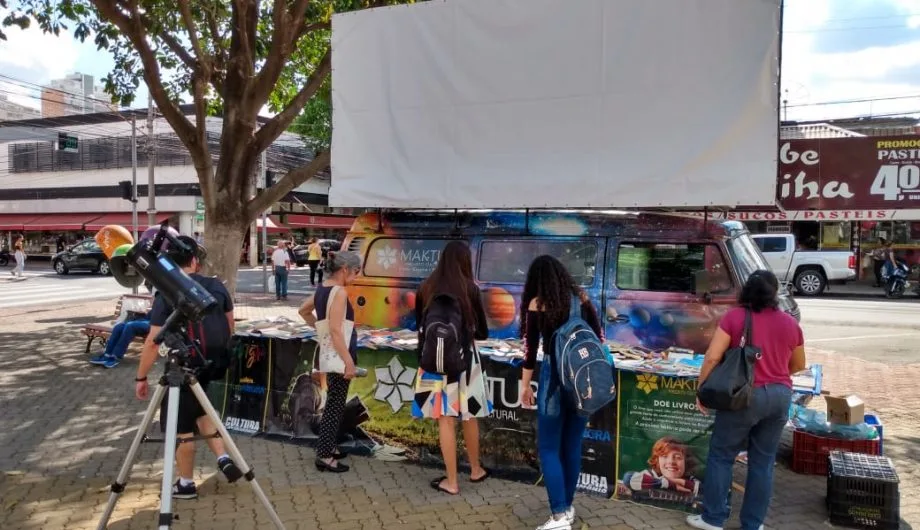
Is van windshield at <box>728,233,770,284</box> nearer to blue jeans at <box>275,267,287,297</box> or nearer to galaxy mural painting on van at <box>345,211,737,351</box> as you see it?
galaxy mural painting on van at <box>345,211,737,351</box>

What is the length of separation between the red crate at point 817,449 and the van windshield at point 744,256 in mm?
1272

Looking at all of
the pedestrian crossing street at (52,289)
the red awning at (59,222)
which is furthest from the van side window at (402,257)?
the red awning at (59,222)

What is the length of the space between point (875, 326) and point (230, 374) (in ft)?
40.6

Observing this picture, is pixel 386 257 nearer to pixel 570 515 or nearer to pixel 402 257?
pixel 402 257

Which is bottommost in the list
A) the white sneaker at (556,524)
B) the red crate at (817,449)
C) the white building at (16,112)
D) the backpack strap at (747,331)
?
the white sneaker at (556,524)

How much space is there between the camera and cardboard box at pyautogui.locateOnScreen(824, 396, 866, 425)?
4.96 metres

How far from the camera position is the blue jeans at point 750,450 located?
3695 mm

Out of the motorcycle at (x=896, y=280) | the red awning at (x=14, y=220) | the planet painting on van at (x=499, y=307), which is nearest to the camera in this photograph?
the planet painting on van at (x=499, y=307)

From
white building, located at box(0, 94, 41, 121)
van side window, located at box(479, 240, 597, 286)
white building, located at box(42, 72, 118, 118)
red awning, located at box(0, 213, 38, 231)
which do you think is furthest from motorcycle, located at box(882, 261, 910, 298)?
white building, located at box(0, 94, 41, 121)

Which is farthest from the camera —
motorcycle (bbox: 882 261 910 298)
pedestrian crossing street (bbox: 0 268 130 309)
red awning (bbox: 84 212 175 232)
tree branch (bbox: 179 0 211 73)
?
red awning (bbox: 84 212 175 232)

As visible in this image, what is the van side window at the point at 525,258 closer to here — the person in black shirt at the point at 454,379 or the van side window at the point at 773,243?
the person in black shirt at the point at 454,379

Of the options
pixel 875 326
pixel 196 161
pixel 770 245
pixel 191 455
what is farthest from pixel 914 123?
pixel 191 455

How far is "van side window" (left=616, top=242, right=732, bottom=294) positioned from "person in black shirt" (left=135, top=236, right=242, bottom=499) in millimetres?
3234

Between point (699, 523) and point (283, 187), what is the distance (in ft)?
21.5
